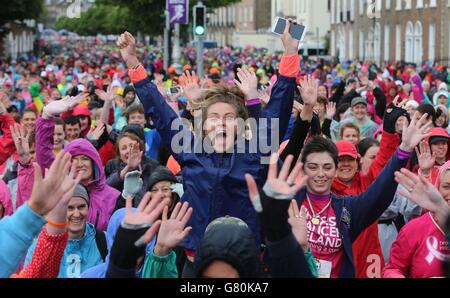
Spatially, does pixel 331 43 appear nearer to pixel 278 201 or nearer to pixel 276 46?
pixel 276 46

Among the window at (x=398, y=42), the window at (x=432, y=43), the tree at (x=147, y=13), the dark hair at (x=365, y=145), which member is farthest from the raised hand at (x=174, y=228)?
the window at (x=398, y=42)

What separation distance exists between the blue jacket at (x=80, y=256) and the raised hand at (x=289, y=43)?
4.98 ft

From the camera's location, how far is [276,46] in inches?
3231

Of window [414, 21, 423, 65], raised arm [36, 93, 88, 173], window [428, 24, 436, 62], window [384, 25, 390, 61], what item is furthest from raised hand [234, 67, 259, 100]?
window [384, 25, 390, 61]

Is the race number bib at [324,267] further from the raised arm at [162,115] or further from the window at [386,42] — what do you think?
the window at [386,42]

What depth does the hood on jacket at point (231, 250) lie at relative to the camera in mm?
3535

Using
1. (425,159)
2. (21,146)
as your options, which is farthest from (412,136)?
(21,146)

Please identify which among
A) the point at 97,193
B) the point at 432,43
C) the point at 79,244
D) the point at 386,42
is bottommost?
the point at 79,244

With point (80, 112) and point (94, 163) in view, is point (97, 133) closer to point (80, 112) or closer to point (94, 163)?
point (80, 112)

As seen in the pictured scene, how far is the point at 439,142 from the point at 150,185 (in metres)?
2.98

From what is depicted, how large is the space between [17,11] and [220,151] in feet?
176

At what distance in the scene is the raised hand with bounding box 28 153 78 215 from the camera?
3645 mm

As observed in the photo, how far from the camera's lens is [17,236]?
145 inches

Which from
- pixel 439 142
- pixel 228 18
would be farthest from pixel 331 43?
pixel 439 142
